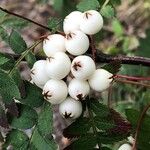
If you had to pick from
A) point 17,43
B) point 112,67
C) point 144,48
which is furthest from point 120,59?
point 144,48

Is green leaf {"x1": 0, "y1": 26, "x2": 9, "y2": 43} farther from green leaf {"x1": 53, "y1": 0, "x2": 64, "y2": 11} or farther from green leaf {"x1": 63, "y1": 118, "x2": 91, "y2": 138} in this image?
green leaf {"x1": 53, "y1": 0, "x2": 64, "y2": 11}

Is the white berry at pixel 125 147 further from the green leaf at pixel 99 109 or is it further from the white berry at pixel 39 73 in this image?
the white berry at pixel 39 73

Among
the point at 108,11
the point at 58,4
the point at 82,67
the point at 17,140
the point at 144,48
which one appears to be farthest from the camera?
the point at 144,48

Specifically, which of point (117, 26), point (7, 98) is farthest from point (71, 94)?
point (117, 26)

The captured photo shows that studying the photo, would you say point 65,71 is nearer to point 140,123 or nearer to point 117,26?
point 140,123

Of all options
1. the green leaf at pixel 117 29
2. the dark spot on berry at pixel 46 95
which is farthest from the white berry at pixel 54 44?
the green leaf at pixel 117 29

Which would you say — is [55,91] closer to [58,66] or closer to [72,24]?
[58,66]
